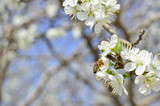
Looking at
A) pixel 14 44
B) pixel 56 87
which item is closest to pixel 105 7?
pixel 14 44

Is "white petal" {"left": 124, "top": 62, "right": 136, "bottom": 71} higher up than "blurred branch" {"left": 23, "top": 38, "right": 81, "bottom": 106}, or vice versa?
"white petal" {"left": 124, "top": 62, "right": 136, "bottom": 71}

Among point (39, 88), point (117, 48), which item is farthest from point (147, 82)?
point (39, 88)

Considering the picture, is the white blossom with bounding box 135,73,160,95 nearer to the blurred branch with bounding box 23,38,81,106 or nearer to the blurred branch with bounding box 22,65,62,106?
the blurred branch with bounding box 23,38,81,106

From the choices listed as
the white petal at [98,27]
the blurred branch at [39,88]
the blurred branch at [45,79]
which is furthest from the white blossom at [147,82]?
the blurred branch at [39,88]

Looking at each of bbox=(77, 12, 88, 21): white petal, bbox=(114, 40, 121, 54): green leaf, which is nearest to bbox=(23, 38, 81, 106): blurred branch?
bbox=(77, 12, 88, 21): white petal

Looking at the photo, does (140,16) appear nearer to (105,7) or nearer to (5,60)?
(5,60)
